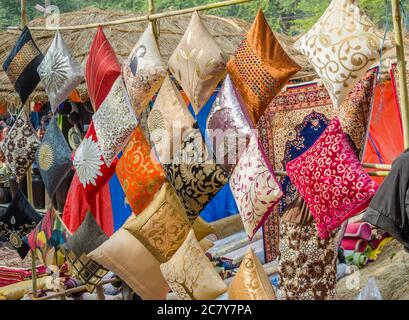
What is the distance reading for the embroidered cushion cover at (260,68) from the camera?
1858 mm

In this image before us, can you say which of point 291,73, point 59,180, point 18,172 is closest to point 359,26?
point 291,73

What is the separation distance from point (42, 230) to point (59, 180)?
0.96 ft

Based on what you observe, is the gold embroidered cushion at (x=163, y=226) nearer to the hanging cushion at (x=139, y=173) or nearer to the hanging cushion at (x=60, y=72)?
the hanging cushion at (x=139, y=173)

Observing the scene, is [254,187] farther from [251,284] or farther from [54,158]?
[54,158]

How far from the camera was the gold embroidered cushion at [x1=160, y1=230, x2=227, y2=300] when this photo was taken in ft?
6.41

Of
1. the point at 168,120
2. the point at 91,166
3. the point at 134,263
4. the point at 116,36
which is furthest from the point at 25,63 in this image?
the point at 116,36

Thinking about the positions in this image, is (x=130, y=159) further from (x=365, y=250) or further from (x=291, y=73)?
(x=365, y=250)

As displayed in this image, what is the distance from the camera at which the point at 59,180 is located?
2.52m

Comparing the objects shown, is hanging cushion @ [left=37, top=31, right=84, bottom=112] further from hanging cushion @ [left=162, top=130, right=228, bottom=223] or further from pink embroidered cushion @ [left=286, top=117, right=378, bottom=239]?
pink embroidered cushion @ [left=286, top=117, right=378, bottom=239]

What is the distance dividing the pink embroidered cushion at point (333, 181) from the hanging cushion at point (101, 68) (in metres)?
0.81

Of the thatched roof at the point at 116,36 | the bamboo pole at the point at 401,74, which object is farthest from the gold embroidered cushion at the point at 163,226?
the thatched roof at the point at 116,36

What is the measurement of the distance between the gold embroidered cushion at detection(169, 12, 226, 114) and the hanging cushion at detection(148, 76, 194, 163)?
0.15 feet

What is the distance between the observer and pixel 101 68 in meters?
2.28

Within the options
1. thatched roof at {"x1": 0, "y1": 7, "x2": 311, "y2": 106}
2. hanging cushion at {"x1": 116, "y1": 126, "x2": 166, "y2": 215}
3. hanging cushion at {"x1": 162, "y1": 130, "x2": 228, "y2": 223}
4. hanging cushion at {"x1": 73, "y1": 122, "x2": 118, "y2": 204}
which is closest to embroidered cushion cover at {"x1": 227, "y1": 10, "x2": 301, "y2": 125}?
hanging cushion at {"x1": 162, "y1": 130, "x2": 228, "y2": 223}
